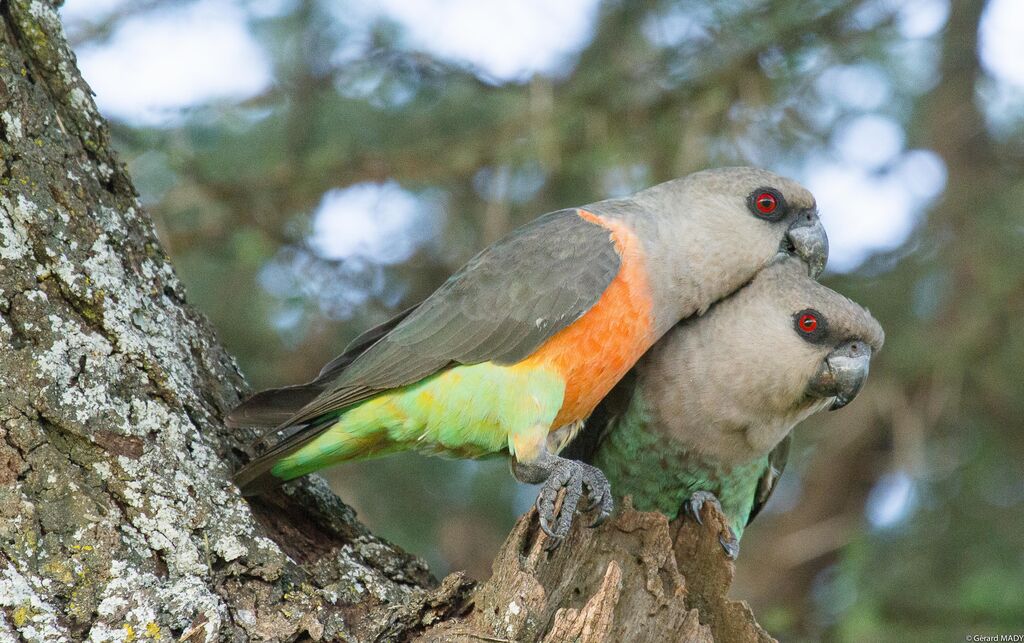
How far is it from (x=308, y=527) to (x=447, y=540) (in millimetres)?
3561

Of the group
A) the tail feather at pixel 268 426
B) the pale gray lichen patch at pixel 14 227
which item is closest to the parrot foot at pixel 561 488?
the tail feather at pixel 268 426

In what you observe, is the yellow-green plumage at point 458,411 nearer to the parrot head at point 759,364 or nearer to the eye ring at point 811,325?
the parrot head at point 759,364

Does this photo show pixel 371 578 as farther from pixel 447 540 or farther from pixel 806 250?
pixel 447 540

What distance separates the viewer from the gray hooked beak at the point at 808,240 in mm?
4477

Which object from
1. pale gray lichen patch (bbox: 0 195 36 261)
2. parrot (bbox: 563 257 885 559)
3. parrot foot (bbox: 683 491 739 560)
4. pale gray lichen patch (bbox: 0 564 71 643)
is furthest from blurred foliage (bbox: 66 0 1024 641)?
pale gray lichen patch (bbox: 0 564 71 643)

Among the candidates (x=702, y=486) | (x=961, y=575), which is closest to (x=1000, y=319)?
(x=961, y=575)

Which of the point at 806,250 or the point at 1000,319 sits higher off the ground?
the point at 1000,319

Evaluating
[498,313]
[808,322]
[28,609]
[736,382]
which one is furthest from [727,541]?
[28,609]

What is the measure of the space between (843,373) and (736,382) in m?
0.48

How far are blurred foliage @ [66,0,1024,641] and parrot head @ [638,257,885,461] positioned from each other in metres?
1.56

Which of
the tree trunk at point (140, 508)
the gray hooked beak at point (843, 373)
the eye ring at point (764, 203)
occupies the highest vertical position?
the eye ring at point (764, 203)

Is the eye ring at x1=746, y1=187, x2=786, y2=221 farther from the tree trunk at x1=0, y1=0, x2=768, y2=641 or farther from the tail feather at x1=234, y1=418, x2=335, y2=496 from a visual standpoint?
the tail feather at x1=234, y1=418, x2=335, y2=496

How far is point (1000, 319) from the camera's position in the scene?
599cm

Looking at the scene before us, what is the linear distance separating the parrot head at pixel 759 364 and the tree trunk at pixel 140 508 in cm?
93
